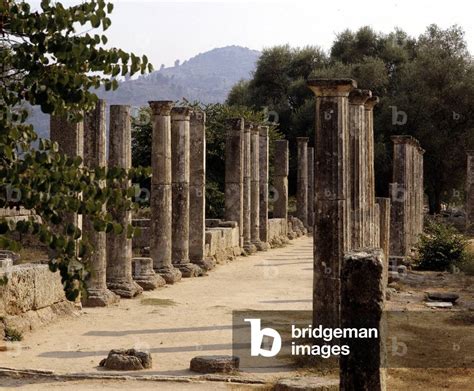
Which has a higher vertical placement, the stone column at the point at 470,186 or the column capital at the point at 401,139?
the column capital at the point at 401,139

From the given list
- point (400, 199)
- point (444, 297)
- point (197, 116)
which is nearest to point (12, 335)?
point (444, 297)

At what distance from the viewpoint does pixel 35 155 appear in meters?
4.80

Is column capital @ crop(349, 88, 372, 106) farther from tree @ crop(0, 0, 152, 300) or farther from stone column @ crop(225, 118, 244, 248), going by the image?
stone column @ crop(225, 118, 244, 248)

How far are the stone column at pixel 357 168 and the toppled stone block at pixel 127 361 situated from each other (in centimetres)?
482

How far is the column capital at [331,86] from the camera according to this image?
1225cm

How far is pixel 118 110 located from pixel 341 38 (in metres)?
40.1

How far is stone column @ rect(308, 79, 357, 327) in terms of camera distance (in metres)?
12.0

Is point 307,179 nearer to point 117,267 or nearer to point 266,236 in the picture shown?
point 266,236

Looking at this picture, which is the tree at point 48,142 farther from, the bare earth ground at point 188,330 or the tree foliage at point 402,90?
the tree foliage at point 402,90

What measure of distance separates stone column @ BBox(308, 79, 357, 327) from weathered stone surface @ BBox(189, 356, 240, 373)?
5.56ft

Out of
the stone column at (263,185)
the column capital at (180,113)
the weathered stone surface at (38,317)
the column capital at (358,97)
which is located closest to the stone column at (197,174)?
the column capital at (180,113)

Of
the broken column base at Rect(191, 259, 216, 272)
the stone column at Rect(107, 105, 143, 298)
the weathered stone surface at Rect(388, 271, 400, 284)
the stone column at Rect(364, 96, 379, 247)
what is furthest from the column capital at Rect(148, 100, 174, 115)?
the weathered stone surface at Rect(388, 271, 400, 284)

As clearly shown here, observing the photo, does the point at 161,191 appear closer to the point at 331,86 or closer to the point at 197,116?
the point at 197,116

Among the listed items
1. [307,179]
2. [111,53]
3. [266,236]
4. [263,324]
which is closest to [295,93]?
[307,179]
